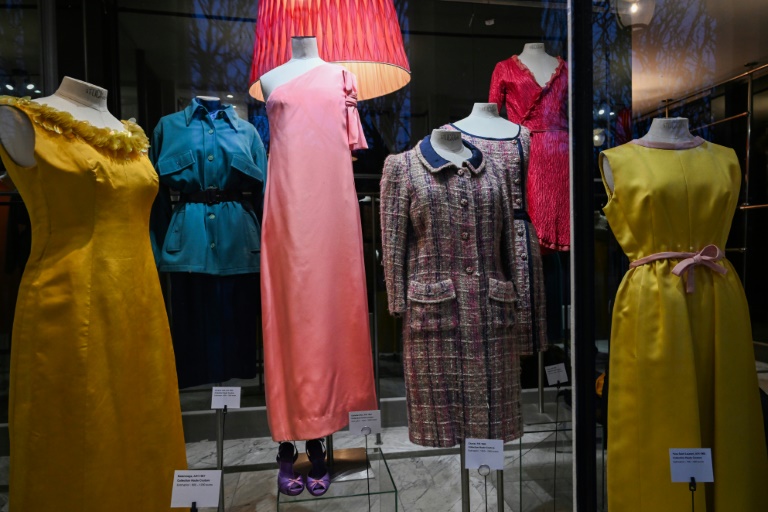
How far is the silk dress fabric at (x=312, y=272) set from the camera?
→ 1920 mm

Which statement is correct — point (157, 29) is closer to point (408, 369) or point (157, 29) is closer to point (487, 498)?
point (408, 369)

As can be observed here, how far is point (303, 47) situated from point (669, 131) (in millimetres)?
1273

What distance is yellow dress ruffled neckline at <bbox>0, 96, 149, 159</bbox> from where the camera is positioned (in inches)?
56.7

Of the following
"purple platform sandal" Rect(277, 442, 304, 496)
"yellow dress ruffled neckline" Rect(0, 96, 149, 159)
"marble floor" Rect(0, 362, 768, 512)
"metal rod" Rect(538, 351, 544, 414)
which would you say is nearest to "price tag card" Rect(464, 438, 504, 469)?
"marble floor" Rect(0, 362, 768, 512)

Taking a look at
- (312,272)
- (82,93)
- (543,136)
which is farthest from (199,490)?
(543,136)

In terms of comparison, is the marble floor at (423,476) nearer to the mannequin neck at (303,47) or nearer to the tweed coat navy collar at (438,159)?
the tweed coat navy collar at (438,159)

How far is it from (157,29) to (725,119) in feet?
8.18

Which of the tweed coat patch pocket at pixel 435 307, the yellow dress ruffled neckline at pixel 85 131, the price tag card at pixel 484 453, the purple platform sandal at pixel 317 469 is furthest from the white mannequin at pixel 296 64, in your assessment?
the price tag card at pixel 484 453

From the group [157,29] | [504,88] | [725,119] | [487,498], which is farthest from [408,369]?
[157,29]

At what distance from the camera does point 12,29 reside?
6.42 ft

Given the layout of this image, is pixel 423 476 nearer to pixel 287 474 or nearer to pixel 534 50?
pixel 287 474

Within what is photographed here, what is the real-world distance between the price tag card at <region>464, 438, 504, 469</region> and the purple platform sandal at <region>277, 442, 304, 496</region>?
0.67 meters

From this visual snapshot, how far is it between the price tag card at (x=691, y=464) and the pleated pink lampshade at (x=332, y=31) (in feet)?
5.49

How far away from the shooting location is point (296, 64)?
2062 mm
